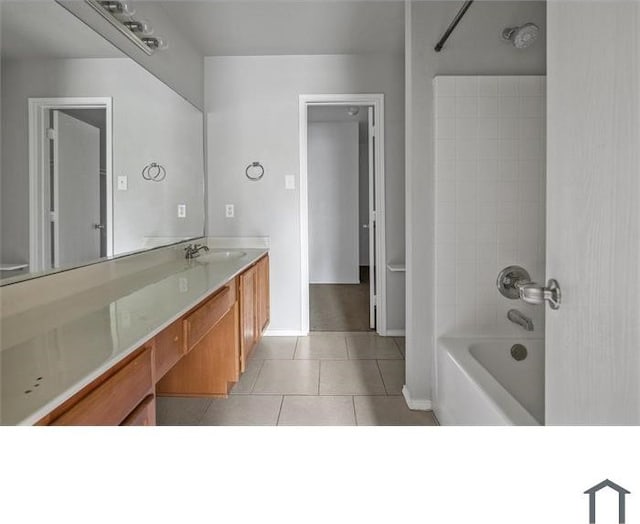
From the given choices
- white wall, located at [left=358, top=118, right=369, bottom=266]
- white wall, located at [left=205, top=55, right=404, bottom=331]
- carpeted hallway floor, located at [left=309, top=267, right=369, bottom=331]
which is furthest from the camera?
white wall, located at [left=358, top=118, right=369, bottom=266]

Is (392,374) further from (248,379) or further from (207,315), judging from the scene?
(207,315)

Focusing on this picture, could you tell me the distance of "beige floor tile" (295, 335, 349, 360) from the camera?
2982mm

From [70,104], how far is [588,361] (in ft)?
5.83

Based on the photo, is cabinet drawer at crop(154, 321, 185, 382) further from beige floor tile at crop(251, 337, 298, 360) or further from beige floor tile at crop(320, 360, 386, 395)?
beige floor tile at crop(251, 337, 298, 360)

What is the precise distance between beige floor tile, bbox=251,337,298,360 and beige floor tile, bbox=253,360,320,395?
0.11 meters

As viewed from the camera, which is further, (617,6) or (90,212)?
(90,212)

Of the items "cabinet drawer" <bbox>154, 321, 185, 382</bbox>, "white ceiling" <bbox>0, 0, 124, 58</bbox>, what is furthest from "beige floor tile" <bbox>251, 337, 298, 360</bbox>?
"white ceiling" <bbox>0, 0, 124, 58</bbox>

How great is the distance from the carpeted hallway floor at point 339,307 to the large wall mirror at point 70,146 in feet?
6.09

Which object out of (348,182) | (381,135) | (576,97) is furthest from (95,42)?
(348,182)

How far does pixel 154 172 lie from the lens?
247 cm

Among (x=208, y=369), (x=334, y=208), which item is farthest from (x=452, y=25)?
(x=334, y=208)
